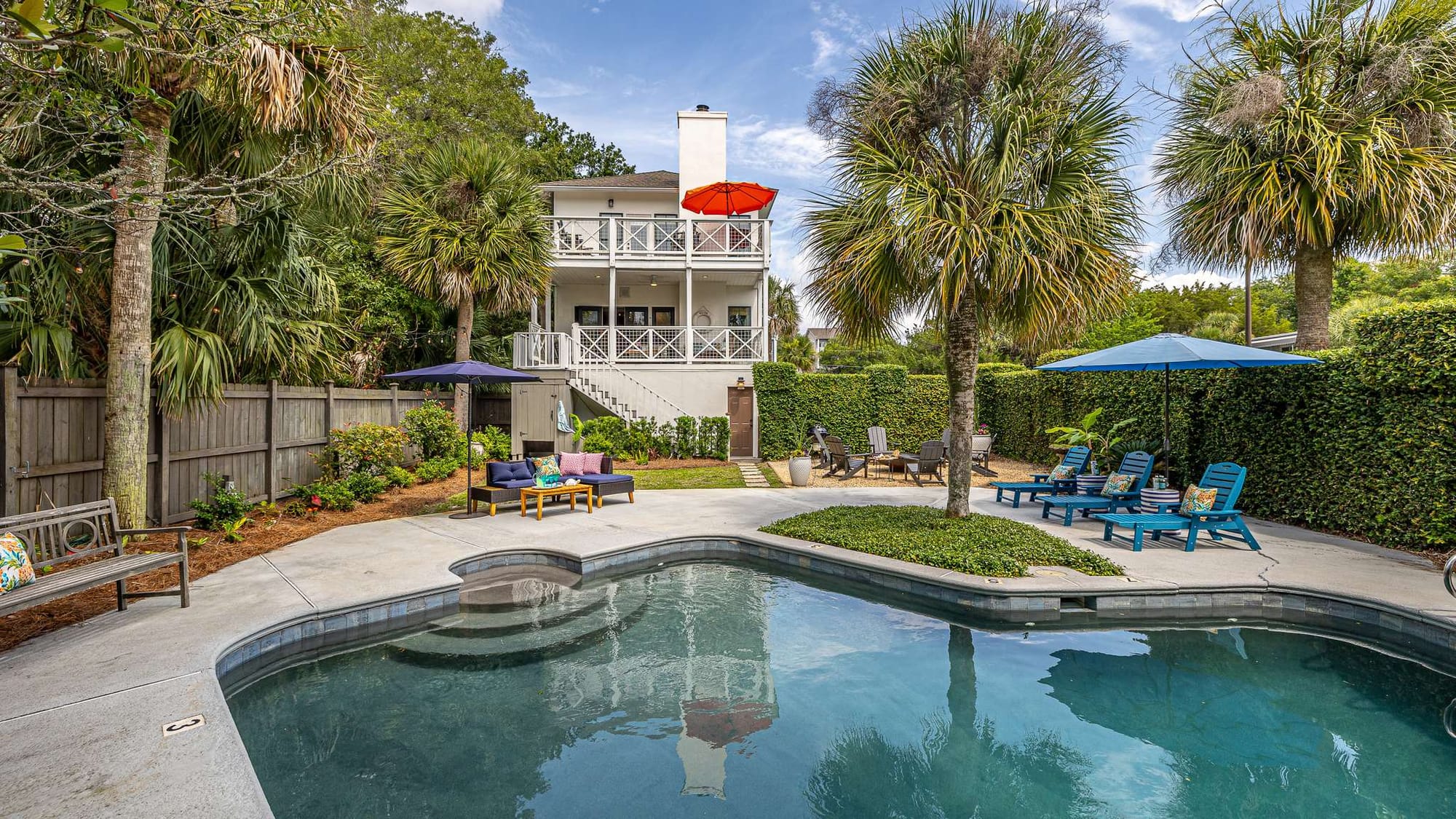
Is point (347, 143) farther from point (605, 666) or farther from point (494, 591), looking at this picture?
point (605, 666)

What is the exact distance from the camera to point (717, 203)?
18.0 m

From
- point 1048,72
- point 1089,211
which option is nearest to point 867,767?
point 1089,211

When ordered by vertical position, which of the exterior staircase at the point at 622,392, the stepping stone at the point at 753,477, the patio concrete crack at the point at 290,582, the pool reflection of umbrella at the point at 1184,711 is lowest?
the pool reflection of umbrella at the point at 1184,711

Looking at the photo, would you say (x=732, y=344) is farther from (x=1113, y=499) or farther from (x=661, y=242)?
(x=1113, y=499)

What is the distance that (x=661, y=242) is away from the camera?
A: 749 inches

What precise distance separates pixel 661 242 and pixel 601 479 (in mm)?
10467

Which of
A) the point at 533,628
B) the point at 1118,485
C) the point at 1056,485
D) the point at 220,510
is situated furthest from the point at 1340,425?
the point at 220,510

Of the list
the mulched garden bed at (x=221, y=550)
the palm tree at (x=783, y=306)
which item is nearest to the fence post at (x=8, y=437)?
the mulched garden bed at (x=221, y=550)

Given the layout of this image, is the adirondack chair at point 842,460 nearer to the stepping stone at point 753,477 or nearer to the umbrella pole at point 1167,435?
the stepping stone at point 753,477

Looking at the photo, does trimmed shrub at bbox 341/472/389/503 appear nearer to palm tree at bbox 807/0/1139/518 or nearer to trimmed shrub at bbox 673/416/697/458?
trimmed shrub at bbox 673/416/697/458

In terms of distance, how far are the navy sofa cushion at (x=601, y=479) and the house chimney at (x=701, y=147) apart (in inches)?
526

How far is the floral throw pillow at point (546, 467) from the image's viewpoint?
10055 mm

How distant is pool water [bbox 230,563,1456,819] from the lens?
11.3ft

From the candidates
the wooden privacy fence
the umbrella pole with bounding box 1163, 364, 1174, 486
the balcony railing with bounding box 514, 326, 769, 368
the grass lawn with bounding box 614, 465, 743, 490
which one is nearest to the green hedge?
the umbrella pole with bounding box 1163, 364, 1174, 486
